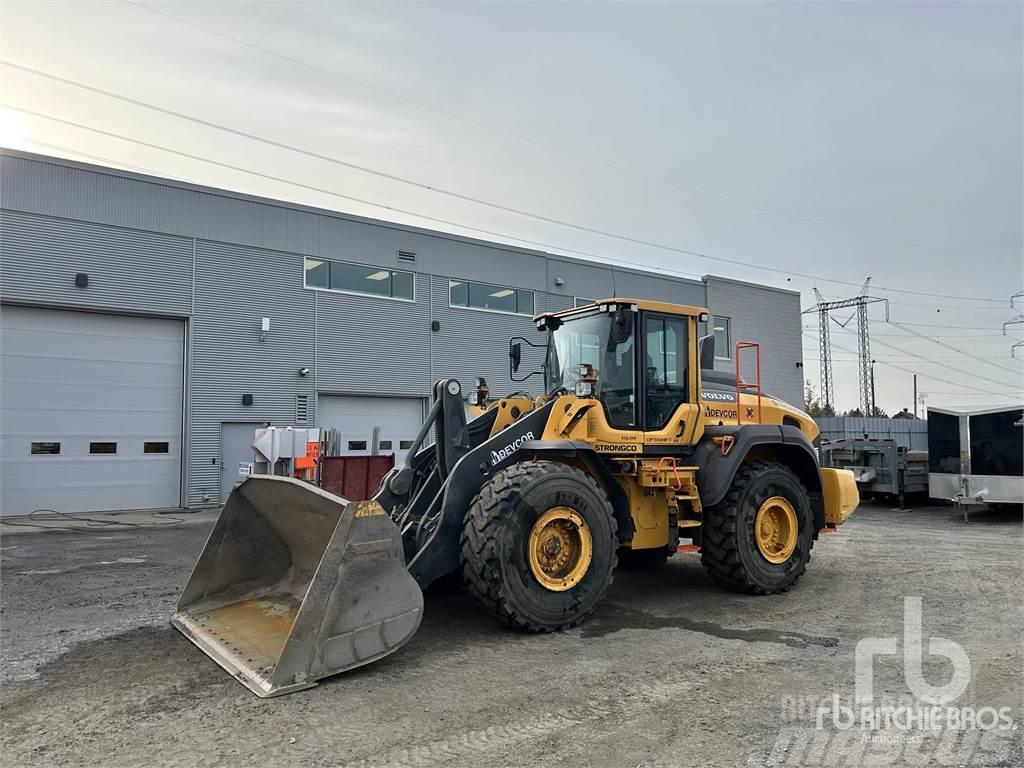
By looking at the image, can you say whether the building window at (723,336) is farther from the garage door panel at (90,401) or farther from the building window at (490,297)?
the garage door panel at (90,401)

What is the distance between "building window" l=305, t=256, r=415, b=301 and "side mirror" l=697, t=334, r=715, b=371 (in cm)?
1431

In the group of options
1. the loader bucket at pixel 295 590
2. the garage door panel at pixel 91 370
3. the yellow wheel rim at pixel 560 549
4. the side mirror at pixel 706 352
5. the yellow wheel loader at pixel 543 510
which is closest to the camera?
the loader bucket at pixel 295 590

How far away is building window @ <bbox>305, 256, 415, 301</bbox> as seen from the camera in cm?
1984

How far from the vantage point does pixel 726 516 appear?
7117mm

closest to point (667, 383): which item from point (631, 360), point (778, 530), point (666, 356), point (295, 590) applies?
point (666, 356)

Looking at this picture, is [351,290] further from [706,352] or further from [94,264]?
[706,352]

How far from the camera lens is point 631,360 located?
7.08m

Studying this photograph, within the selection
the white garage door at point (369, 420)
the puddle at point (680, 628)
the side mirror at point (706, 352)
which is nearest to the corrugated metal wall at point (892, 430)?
the white garage door at point (369, 420)

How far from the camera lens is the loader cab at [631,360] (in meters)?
6.98

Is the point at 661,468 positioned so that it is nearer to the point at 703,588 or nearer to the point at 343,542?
the point at 703,588

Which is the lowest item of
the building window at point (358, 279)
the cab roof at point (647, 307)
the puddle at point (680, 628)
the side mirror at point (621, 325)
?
the puddle at point (680, 628)

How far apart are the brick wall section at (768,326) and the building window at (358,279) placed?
13192mm

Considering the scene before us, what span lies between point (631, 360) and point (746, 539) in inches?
82.2

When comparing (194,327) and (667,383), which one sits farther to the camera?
(194,327)
